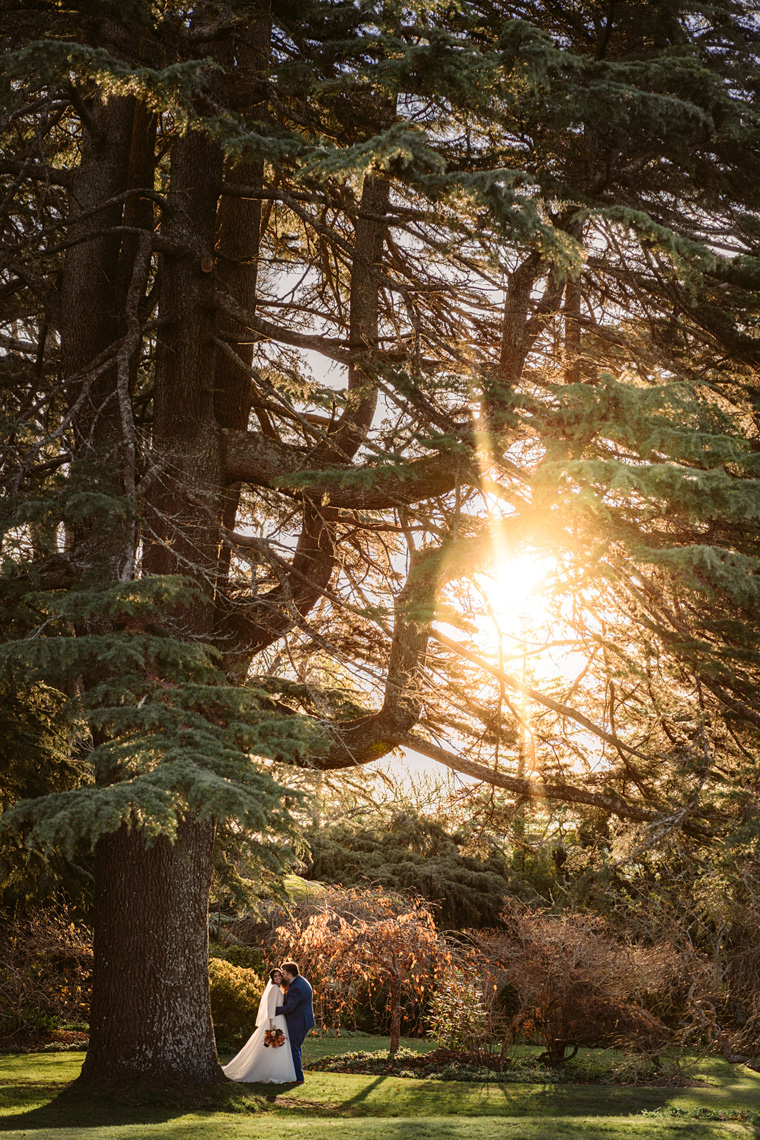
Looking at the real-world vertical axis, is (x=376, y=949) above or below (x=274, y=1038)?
above

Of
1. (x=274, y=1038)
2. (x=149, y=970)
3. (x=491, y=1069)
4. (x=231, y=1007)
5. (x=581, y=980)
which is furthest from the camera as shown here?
(x=231, y=1007)

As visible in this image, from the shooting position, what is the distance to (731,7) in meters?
9.96

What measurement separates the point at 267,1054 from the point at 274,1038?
25cm

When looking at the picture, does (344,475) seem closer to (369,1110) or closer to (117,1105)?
(117,1105)

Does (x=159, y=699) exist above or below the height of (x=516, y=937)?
above

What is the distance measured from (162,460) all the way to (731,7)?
7328 millimetres

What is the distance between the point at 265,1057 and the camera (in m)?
11.1

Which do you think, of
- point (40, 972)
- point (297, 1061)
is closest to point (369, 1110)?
point (297, 1061)

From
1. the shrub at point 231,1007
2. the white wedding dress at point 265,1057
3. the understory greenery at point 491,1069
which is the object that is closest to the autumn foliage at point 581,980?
the understory greenery at point 491,1069

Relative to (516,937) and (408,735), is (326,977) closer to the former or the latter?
(516,937)

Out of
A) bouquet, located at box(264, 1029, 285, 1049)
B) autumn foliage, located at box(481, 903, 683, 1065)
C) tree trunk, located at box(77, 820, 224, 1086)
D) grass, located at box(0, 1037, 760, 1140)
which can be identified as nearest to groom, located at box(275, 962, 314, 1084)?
bouquet, located at box(264, 1029, 285, 1049)

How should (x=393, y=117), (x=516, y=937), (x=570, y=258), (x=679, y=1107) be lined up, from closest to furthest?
(x=570, y=258) → (x=393, y=117) → (x=679, y=1107) → (x=516, y=937)

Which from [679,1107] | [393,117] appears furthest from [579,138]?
[679,1107]

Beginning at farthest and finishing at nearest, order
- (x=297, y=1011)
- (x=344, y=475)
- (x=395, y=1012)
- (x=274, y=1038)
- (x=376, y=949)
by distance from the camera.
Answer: (x=395, y=1012)
(x=376, y=949)
(x=297, y=1011)
(x=274, y=1038)
(x=344, y=475)
